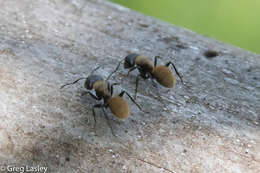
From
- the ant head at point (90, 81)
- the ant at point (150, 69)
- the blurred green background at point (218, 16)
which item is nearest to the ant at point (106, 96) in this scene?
the ant head at point (90, 81)

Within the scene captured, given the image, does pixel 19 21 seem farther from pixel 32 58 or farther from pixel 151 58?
pixel 151 58

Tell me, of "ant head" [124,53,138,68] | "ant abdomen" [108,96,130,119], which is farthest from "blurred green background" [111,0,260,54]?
"ant abdomen" [108,96,130,119]

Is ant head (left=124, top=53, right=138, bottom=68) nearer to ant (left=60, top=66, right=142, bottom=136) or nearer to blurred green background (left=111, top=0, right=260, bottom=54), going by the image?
ant (left=60, top=66, right=142, bottom=136)

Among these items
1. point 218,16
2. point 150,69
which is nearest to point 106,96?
point 150,69

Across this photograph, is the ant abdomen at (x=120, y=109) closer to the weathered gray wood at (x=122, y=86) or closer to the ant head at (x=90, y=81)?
the weathered gray wood at (x=122, y=86)

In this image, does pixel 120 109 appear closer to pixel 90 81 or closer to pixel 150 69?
pixel 90 81

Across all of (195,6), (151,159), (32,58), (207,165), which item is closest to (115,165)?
(151,159)
